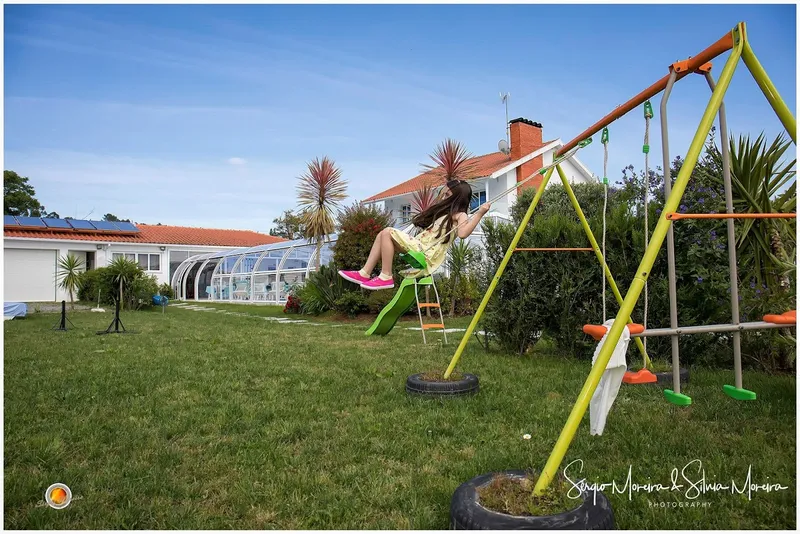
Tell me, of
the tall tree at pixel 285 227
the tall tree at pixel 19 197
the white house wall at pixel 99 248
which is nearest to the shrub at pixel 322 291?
the white house wall at pixel 99 248

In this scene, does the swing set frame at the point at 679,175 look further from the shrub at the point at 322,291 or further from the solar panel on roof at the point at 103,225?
the solar panel on roof at the point at 103,225

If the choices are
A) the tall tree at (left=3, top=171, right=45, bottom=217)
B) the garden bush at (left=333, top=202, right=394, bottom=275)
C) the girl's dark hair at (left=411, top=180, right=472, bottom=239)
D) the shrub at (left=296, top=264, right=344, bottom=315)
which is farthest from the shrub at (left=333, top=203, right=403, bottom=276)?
the tall tree at (left=3, top=171, right=45, bottom=217)

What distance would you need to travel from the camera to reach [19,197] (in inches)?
1298

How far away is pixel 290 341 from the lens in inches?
309

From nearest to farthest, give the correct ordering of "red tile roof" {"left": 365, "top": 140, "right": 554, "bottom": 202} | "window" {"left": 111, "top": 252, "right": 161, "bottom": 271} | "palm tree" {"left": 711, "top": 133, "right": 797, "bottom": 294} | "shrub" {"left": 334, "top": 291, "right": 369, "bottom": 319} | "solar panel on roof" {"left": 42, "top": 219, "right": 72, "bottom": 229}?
"palm tree" {"left": 711, "top": 133, "right": 797, "bottom": 294} → "shrub" {"left": 334, "top": 291, "right": 369, "bottom": 319} → "red tile roof" {"left": 365, "top": 140, "right": 554, "bottom": 202} → "solar panel on roof" {"left": 42, "top": 219, "right": 72, "bottom": 229} → "window" {"left": 111, "top": 252, "right": 161, "bottom": 271}

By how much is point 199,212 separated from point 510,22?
29298mm

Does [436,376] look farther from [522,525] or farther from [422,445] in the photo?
[522,525]

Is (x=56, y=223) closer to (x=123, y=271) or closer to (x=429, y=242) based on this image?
(x=123, y=271)

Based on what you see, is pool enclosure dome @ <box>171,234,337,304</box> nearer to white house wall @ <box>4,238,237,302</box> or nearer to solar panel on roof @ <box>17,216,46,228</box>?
white house wall @ <box>4,238,237,302</box>

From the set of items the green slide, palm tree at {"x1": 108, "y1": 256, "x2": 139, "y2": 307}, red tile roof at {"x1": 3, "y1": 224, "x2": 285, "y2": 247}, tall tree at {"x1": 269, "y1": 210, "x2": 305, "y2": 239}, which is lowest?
the green slide

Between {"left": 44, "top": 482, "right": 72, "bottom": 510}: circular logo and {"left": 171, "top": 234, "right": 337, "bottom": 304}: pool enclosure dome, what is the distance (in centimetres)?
1221

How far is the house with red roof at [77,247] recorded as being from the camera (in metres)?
22.3

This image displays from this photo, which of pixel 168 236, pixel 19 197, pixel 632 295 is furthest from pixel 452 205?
pixel 19 197

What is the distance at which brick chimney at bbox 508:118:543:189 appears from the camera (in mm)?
21125
